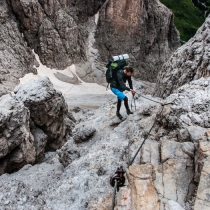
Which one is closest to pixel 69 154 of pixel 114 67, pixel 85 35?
pixel 114 67

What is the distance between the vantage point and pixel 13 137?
15062 millimetres

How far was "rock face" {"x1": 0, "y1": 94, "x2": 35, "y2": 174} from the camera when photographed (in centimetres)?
1461

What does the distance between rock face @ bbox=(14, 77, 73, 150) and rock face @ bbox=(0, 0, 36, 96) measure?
30317 mm

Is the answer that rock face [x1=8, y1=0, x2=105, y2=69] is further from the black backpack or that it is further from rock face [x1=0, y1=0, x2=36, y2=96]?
the black backpack

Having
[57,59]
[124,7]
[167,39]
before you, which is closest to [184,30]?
[167,39]

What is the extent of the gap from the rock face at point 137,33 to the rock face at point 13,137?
52.0 meters

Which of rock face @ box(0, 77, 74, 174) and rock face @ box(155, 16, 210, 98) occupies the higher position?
rock face @ box(155, 16, 210, 98)

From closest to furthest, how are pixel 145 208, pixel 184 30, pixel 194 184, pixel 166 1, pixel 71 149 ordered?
pixel 145 208, pixel 194 184, pixel 71 149, pixel 184 30, pixel 166 1

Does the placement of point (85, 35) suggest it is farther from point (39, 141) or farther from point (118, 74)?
point (118, 74)

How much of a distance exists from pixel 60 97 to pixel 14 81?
29.2 m

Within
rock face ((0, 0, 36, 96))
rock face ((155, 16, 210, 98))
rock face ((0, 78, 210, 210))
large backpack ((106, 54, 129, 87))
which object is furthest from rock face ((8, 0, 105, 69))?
rock face ((0, 78, 210, 210))

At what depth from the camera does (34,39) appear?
2238 inches

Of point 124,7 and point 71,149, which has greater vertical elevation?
point 124,7

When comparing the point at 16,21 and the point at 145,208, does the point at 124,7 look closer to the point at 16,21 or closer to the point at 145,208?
the point at 16,21
